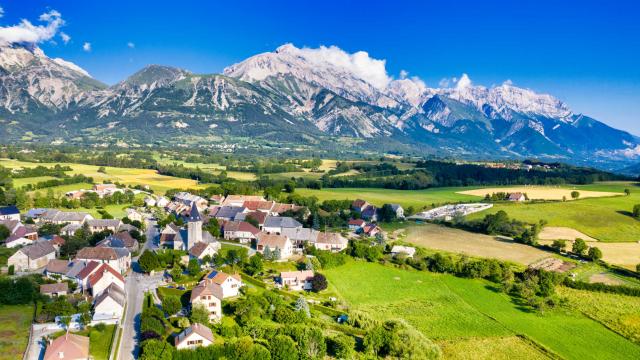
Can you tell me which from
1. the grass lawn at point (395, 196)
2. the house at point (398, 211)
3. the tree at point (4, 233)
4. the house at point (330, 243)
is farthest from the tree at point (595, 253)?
the tree at point (4, 233)

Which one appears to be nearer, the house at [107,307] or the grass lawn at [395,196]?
the house at [107,307]

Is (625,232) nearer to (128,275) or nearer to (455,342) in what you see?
(455,342)

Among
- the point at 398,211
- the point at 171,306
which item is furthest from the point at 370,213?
the point at 171,306

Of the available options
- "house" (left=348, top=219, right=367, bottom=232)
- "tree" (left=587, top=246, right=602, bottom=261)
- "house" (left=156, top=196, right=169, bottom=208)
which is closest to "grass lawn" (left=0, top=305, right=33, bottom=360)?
"house" (left=348, top=219, right=367, bottom=232)

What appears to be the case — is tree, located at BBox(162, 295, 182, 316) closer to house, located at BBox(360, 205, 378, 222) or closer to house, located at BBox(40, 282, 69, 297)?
house, located at BBox(40, 282, 69, 297)

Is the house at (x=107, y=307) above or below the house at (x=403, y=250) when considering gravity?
below

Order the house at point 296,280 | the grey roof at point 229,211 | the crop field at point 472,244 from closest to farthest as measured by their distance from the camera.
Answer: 1. the house at point 296,280
2. the crop field at point 472,244
3. the grey roof at point 229,211

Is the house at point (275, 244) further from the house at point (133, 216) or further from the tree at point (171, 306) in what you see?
the house at point (133, 216)
